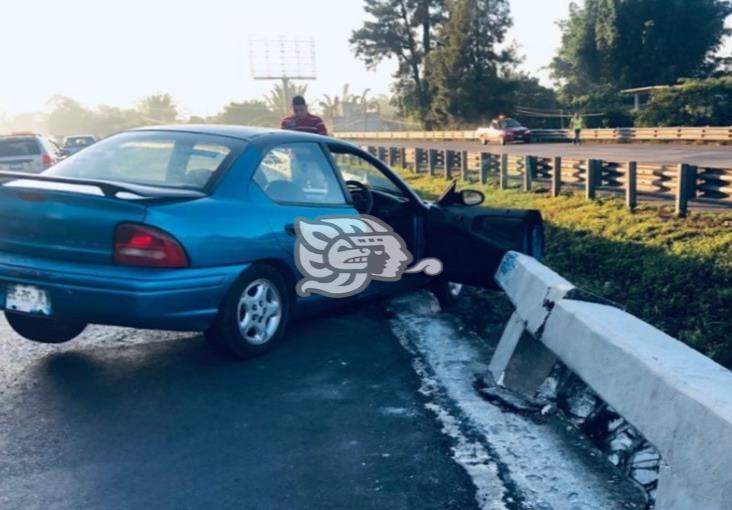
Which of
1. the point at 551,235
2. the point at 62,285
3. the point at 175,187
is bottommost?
the point at 551,235

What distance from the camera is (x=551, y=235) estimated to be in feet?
34.0

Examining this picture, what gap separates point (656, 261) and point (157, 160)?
5.77 m

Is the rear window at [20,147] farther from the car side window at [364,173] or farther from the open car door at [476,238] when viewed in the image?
the open car door at [476,238]

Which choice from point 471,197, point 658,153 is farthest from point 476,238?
point 658,153

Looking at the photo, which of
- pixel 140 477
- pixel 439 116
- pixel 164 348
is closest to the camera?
pixel 140 477

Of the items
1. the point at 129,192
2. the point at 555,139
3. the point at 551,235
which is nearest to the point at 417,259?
the point at 129,192

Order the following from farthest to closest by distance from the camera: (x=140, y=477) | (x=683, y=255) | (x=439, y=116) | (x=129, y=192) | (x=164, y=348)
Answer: (x=439, y=116), (x=683, y=255), (x=164, y=348), (x=129, y=192), (x=140, y=477)

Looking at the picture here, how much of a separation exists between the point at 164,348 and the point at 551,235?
274 inches

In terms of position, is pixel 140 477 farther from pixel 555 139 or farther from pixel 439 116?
pixel 439 116

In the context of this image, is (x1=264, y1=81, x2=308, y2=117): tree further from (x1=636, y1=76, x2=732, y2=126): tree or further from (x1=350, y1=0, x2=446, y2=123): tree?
(x1=636, y1=76, x2=732, y2=126): tree

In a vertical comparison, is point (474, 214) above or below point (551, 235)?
above

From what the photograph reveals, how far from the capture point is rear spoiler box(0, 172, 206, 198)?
4.04m

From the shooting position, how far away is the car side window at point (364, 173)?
5.74 metres

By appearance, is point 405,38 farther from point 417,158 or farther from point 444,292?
point 444,292
